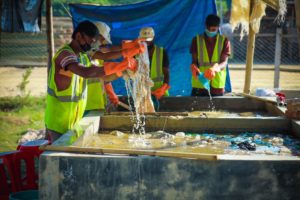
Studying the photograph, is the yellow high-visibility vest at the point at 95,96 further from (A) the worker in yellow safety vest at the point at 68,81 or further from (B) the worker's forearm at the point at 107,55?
(A) the worker in yellow safety vest at the point at 68,81

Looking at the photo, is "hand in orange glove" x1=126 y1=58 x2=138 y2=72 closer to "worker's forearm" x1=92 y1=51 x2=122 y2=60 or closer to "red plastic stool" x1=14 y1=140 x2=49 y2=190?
"worker's forearm" x1=92 y1=51 x2=122 y2=60

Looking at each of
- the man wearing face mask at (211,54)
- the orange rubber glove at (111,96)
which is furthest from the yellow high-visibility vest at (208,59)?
the orange rubber glove at (111,96)

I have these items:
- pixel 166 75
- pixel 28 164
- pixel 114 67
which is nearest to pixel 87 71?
pixel 114 67

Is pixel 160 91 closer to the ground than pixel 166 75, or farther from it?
closer to the ground

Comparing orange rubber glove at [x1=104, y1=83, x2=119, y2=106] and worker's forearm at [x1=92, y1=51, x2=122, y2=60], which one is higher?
worker's forearm at [x1=92, y1=51, x2=122, y2=60]

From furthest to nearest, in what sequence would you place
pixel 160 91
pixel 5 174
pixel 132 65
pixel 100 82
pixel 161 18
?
pixel 161 18 < pixel 160 91 < pixel 100 82 < pixel 5 174 < pixel 132 65

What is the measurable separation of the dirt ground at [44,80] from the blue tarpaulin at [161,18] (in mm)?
4183

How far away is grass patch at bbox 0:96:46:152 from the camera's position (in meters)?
7.95

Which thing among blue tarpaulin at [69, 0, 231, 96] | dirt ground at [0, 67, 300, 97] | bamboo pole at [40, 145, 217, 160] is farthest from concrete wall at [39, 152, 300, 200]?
dirt ground at [0, 67, 300, 97]

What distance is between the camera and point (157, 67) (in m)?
6.52

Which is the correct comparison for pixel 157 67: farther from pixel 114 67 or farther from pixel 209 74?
pixel 114 67

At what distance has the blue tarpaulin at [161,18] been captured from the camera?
320 inches

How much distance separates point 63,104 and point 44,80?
32.9 feet

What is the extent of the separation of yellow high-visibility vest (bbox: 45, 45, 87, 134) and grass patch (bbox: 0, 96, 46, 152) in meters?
3.04
